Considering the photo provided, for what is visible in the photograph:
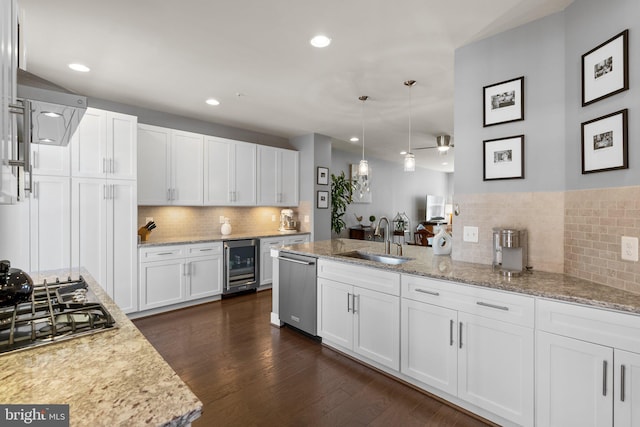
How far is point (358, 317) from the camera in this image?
260 centimetres

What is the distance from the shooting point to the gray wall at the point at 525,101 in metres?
2.12

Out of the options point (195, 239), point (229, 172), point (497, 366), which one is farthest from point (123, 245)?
point (497, 366)

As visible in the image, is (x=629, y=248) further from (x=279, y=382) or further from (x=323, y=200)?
(x=323, y=200)

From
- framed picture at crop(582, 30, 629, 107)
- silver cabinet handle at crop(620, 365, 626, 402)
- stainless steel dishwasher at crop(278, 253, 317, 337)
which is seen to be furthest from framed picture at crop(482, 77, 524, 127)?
stainless steel dishwasher at crop(278, 253, 317, 337)

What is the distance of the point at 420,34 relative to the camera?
241 cm

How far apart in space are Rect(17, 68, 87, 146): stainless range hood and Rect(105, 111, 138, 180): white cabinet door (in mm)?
2215

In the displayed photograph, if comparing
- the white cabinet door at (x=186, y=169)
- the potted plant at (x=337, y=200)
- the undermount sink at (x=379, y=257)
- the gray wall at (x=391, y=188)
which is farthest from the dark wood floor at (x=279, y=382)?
the gray wall at (x=391, y=188)

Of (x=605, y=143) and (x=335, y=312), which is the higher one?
(x=605, y=143)

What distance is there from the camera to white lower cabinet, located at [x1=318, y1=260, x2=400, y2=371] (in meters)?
2.36

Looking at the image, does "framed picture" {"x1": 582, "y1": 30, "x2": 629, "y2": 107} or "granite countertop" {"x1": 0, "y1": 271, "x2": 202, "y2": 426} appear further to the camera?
"framed picture" {"x1": 582, "y1": 30, "x2": 629, "y2": 107}

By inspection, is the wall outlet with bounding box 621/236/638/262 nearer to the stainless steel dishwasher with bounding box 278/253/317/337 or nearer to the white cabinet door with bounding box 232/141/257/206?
the stainless steel dishwasher with bounding box 278/253/317/337

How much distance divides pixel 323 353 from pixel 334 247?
1.06m

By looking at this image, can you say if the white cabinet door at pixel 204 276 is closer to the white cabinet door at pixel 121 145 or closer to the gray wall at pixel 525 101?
the white cabinet door at pixel 121 145

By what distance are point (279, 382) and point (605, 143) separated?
2.62m
